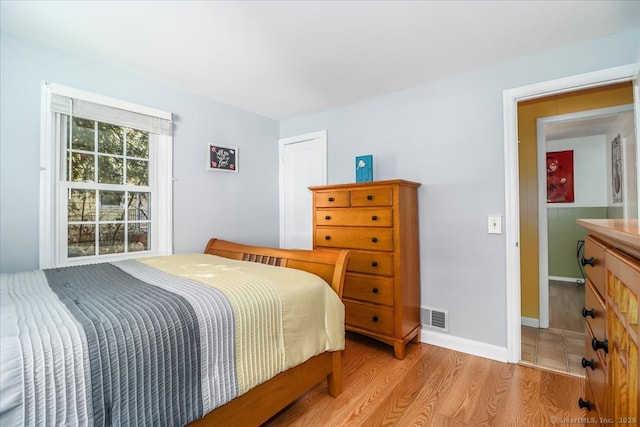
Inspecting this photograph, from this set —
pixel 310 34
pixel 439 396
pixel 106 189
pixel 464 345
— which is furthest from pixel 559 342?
pixel 106 189

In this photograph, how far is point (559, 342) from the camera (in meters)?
2.56

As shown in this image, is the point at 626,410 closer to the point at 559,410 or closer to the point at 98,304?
the point at 559,410

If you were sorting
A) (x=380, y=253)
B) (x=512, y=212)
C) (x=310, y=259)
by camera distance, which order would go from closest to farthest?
1. (x=310, y=259)
2. (x=512, y=212)
3. (x=380, y=253)

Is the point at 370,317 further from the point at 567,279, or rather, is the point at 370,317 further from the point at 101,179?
Answer: the point at 567,279

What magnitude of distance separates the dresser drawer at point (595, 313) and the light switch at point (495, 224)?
3.14 feet

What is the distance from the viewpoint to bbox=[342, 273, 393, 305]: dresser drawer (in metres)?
2.34

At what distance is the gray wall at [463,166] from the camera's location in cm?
224

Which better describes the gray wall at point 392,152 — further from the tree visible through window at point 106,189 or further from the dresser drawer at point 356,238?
the dresser drawer at point 356,238

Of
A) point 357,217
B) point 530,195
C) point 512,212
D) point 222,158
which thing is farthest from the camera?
point 222,158

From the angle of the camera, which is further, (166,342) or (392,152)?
(392,152)

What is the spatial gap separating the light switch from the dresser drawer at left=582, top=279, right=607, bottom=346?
0.96 m

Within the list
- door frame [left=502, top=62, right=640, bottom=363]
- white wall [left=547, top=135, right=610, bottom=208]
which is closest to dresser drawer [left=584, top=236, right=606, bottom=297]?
door frame [left=502, top=62, right=640, bottom=363]

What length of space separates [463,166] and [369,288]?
1304 millimetres

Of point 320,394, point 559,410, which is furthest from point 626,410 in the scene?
point 320,394
